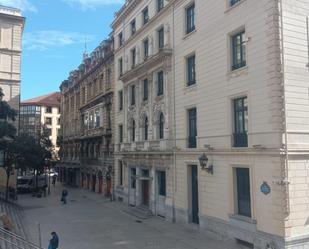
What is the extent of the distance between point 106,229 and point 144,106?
421 inches

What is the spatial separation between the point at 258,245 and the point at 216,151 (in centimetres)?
550

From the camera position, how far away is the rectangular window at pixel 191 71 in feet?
80.4

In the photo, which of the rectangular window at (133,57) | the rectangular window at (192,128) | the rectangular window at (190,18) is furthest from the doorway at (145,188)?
the rectangular window at (190,18)

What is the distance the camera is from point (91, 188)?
4884cm

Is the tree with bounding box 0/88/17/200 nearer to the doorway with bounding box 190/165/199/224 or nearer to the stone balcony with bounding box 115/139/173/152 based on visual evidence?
the stone balcony with bounding box 115/139/173/152

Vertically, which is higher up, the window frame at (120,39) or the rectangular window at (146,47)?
the window frame at (120,39)

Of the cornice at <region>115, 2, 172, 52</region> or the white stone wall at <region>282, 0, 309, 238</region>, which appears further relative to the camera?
the cornice at <region>115, 2, 172, 52</region>

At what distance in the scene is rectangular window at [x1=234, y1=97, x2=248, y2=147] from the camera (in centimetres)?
1923

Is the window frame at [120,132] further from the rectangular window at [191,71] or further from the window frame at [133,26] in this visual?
the rectangular window at [191,71]

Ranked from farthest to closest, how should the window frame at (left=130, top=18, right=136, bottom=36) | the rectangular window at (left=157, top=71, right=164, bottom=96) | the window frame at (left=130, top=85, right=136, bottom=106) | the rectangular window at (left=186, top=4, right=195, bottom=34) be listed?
the window frame at (left=130, top=18, right=136, bottom=36)
the window frame at (left=130, top=85, right=136, bottom=106)
the rectangular window at (left=157, top=71, right=164, bottom=96)
the rectangular window at (left=186, top=4, right=195, bottom=34)

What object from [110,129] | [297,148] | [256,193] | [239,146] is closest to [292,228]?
[256,193]

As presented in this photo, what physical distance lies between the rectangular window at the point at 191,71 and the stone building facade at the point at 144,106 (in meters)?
2.09

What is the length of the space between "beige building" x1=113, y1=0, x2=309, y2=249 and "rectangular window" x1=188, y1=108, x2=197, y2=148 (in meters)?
0.06

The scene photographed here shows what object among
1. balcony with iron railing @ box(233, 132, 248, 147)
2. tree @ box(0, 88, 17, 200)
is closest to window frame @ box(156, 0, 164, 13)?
tree @ box(0, 88, 17, 200)
